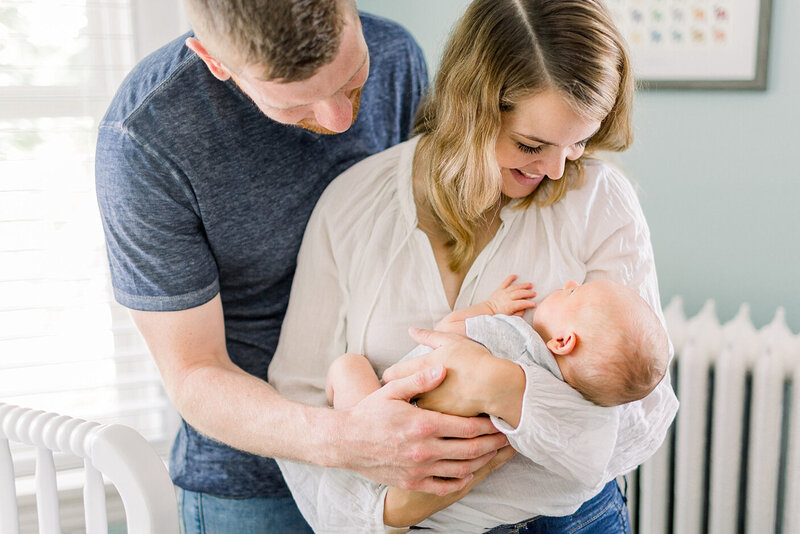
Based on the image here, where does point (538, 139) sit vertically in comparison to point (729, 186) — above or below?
above

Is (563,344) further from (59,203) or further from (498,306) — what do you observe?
(59,203)

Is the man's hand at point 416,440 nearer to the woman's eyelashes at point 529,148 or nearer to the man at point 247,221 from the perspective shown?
the man at point 247,221

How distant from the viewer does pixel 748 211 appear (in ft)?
6.73

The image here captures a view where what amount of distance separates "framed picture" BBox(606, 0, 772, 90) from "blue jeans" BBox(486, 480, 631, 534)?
3.61 ft

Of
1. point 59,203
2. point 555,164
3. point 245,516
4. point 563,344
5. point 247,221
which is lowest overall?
point 245,516

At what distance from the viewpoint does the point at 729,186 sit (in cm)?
207

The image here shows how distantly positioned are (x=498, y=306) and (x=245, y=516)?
29.3 inches

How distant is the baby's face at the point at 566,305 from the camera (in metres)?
1.17

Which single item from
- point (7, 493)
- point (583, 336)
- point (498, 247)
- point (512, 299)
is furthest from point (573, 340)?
point (7, 493)

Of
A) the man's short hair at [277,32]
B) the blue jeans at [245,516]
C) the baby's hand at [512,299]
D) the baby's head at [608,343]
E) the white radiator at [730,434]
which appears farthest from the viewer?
the white radiator at [730,434]

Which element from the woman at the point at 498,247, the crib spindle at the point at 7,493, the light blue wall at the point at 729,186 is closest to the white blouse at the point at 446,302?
the woman at the point at 498,247

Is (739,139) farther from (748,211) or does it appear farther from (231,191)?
(231,191)

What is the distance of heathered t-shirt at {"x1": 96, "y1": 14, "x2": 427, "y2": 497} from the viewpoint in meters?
1.31

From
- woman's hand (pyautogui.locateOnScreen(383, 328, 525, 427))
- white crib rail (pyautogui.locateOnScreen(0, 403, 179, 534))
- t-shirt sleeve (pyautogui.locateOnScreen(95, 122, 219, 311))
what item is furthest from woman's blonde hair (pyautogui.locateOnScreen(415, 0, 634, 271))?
white crib rail (pyautogui.locateOnScreen(0, 403, 179, 534))
